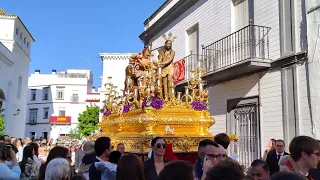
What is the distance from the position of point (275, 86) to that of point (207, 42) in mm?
4245

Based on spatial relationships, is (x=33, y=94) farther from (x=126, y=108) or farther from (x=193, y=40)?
(x=126, y=108)

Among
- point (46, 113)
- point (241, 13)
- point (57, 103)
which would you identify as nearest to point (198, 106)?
point (241, 13)

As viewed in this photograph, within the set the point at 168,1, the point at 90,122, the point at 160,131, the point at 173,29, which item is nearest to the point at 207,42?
the point at 173,29

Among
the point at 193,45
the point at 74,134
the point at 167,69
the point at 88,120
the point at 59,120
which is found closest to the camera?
the point at 167,69

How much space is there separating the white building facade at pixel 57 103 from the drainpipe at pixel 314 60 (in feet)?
127

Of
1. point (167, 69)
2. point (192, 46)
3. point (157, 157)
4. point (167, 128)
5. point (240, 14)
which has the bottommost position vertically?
point (157, 157)

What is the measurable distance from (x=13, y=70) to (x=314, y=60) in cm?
2417

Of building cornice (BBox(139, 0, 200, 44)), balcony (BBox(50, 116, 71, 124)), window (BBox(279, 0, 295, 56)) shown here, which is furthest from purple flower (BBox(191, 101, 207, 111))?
balcony (BBox(50, 116, 71, 124))

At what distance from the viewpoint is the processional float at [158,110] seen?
20.3 ft

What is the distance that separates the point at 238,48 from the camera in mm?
10641

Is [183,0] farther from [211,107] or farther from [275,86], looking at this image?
[275,86]

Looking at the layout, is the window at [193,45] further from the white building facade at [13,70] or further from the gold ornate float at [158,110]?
the white building facade at [13,70]

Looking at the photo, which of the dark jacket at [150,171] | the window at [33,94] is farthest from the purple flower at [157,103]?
the window at [33,94]

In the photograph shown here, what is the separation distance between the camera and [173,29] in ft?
53.0
